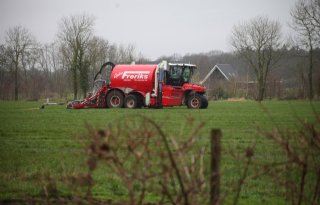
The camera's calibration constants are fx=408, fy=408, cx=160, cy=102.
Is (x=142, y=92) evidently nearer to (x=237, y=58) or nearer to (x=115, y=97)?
(x=115, y=97)

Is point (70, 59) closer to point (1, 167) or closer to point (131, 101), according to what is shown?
point (131, 101)

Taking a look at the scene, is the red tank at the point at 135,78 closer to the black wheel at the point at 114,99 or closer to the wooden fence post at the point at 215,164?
the black wheel at the point at 114,99

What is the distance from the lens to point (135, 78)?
26.6 metres

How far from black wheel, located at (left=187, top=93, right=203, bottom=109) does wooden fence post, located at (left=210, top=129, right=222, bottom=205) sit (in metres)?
23.2

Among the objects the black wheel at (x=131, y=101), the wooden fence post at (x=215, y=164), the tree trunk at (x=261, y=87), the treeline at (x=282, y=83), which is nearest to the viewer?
the wooden fence post at (x=215, y=164)

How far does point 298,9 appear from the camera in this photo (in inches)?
1700

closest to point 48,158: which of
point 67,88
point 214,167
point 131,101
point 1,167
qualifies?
point 1,167

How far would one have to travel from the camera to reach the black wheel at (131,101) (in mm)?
25645

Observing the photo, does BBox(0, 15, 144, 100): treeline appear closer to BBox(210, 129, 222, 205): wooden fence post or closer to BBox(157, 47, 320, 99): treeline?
BBox(157, 47, 320, 99): treeline

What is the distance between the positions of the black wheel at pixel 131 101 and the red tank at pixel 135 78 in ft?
2.89

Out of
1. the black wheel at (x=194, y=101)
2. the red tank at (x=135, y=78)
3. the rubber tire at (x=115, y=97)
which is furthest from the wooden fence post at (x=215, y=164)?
the red tank at (x=135, y=78)

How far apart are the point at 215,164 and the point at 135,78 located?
23.8 metres

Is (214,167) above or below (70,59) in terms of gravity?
below

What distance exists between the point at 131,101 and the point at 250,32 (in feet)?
98.2
